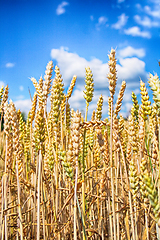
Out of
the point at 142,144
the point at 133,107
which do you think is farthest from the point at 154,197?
the point at 133,107

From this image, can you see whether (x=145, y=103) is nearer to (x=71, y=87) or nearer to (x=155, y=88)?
(x=155, y=88)

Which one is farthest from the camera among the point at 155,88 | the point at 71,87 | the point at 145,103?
the point at 71,87

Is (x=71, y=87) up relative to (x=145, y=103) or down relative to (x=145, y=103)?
up

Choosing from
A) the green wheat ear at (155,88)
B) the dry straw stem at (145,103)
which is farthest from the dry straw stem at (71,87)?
the green wheat ear at (155,88)

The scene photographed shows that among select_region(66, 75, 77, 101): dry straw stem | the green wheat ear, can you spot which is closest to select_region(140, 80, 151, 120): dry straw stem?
the green wheat ear

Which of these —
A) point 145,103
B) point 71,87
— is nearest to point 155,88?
point 145,103

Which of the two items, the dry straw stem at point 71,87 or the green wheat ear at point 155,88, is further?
the dry straw stem at point 71,87

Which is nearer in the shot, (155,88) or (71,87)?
(155,88)

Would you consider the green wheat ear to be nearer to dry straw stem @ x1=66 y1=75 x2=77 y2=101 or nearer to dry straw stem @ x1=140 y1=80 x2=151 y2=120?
dry straw stem @ x1=140 y1=80 x2=151 y2=120

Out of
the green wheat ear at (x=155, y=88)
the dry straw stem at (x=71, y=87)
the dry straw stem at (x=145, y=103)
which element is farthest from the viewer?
the dry straw stem at (x=71, y=87)

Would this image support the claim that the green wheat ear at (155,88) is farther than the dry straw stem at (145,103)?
No

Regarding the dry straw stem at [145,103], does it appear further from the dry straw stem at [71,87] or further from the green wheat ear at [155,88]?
A: the dry straw stem at [71,87]

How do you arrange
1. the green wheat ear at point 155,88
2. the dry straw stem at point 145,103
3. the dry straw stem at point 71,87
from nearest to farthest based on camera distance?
the green wheat ear at point 155,88 < the dry straw stem at point 145,103 < the dry straw stem at point 71,87

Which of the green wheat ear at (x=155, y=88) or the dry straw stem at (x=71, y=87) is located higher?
the dry straw stem at (x=71, y=87)
